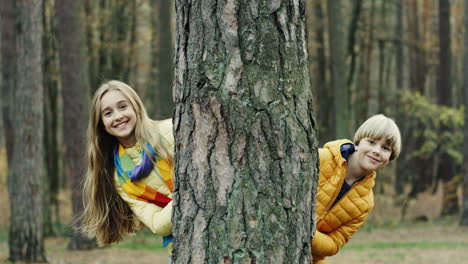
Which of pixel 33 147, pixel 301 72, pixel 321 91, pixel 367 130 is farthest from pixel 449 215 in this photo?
pixel 301 72

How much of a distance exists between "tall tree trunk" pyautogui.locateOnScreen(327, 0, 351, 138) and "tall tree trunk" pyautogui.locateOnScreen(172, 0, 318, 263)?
12933mm

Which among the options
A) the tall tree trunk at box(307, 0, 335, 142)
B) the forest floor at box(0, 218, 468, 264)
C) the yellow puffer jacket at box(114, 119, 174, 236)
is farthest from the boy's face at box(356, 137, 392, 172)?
the tall tree trunk at box(307, 0, 335, 142)

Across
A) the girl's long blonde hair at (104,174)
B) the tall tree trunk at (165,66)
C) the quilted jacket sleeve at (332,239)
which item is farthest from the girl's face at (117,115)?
the tall tree trunk at (165,66)

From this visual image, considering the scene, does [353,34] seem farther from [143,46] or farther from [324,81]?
[143,46]

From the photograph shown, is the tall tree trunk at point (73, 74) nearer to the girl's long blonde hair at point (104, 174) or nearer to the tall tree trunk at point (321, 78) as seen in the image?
the girl's long blonde hair at point (104, 174)

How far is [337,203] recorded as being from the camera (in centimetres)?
388

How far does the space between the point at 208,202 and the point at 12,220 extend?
849cm

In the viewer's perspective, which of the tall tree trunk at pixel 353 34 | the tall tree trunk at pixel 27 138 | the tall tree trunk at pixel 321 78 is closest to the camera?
the tall tree trunk at pixel 27 138

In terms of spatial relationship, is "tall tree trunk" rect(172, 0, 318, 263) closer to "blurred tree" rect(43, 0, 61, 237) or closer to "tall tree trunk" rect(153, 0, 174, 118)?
"tall tree trunk" rect(153, 0, 174, 118)

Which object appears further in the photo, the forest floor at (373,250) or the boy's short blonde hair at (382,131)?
the forest floor at (373,250)

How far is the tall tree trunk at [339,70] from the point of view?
15.5 m

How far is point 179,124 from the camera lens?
2744 mm

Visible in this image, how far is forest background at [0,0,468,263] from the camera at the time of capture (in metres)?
12.0

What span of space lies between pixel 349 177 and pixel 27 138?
718cm
